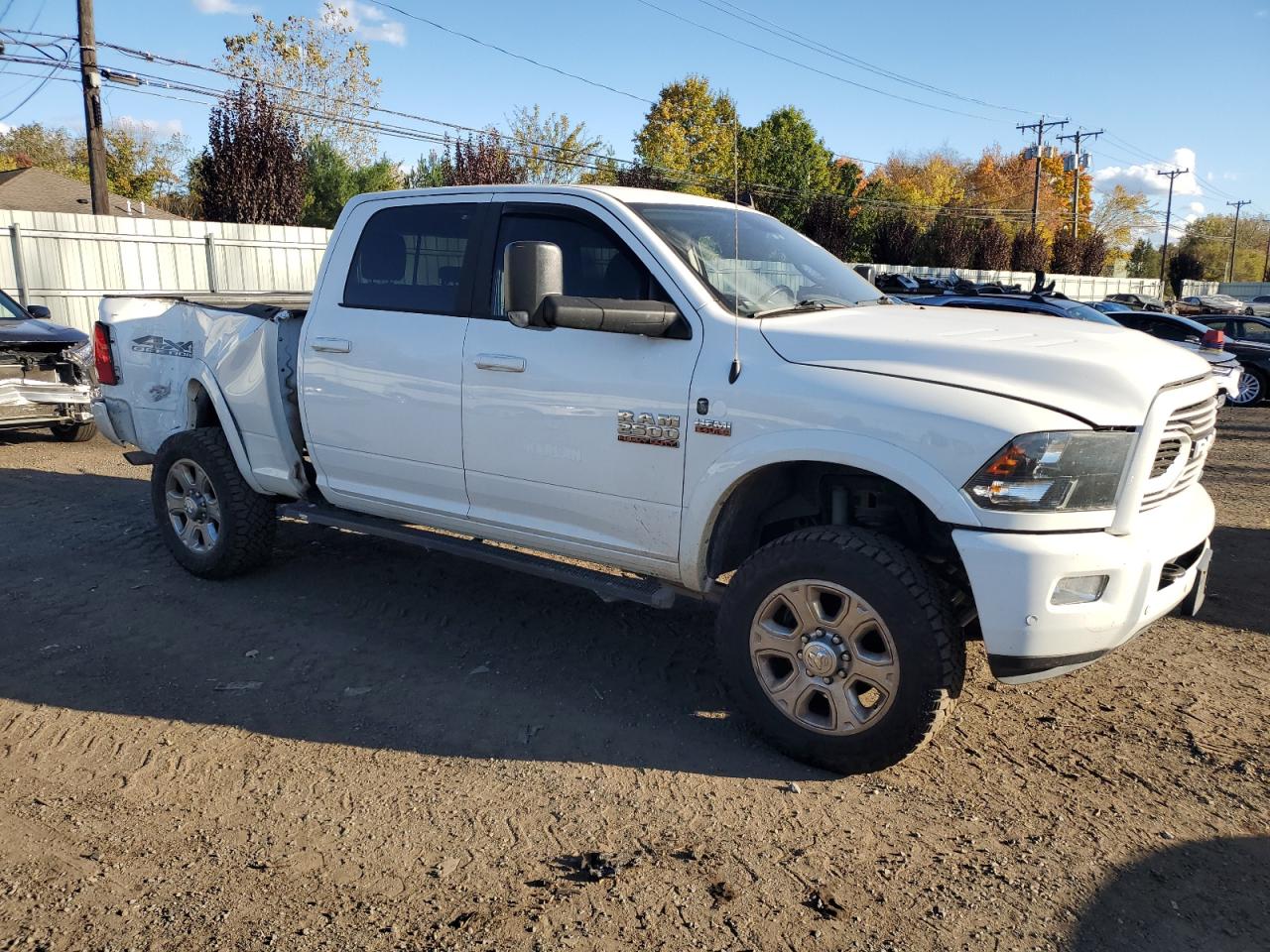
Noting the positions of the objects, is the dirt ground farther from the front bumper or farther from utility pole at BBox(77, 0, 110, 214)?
utility pole at BBox(77, 0, 110, 214)

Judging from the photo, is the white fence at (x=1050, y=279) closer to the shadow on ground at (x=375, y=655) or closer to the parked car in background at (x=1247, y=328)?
the parked car in background at (x=1247, y=328)

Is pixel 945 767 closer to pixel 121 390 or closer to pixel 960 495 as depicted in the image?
pixel 960 495

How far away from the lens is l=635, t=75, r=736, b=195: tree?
5578cm

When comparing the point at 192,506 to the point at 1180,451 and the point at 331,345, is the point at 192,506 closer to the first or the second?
the point at 331,345

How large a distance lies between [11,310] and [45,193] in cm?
3099

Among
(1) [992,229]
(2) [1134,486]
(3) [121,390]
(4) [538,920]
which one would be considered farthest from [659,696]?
(1) [992,229]

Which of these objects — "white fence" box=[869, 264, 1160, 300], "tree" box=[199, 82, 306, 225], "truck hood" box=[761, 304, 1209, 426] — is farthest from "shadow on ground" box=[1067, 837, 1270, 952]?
"white fence" box=[869, 264, 1160, 300]

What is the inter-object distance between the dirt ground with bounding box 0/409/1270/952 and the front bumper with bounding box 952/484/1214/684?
57 centimetres

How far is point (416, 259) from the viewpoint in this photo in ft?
15.8

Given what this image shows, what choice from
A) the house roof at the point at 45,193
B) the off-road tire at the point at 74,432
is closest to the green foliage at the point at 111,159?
the house roof at the point at 45,193

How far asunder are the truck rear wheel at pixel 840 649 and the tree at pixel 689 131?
53.1 metres

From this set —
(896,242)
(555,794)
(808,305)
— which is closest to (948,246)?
(896,242)

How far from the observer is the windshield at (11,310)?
34.7 feet

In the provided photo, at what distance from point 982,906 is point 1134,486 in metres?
1.40
